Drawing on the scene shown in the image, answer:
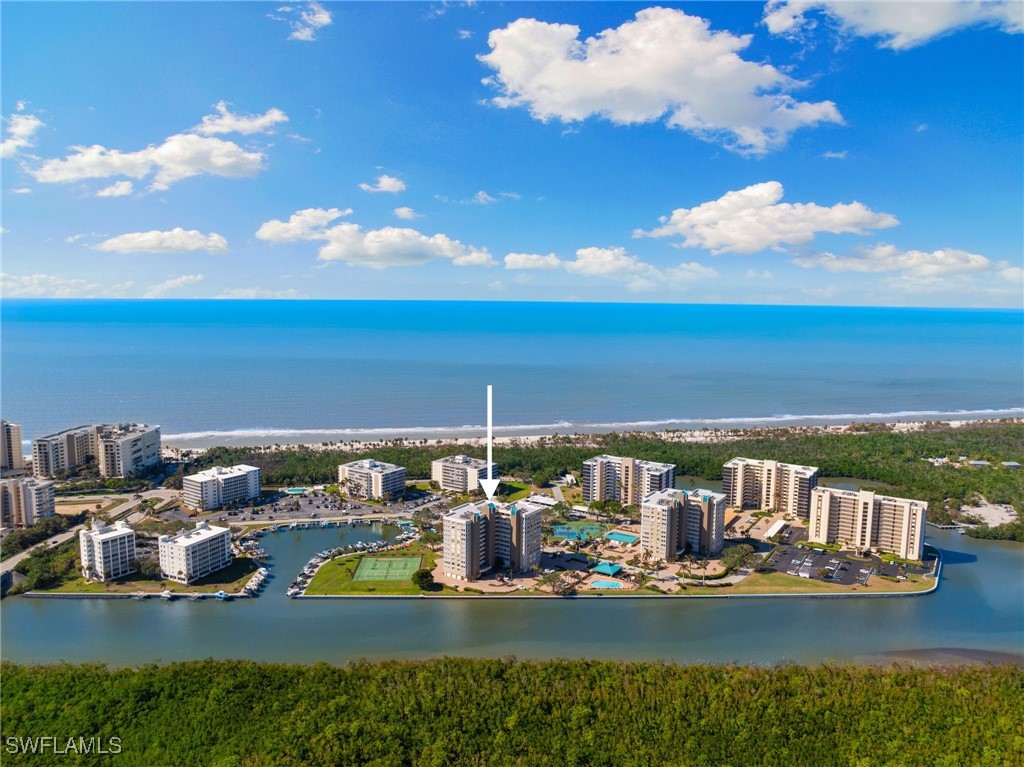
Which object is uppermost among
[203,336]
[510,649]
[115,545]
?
[203,336]

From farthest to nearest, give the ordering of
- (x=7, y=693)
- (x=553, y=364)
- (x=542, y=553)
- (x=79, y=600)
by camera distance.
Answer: (x=553, y=364) → (x=542, y=553) → (x=79, y=600) → (x=7, y=693)

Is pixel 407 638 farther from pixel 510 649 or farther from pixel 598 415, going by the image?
pixel 598 415

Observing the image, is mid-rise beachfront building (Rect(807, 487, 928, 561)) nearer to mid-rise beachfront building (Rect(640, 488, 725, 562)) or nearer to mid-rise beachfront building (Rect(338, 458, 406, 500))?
mid-rise beachfront building (Rect(640, 488, 725, 562))

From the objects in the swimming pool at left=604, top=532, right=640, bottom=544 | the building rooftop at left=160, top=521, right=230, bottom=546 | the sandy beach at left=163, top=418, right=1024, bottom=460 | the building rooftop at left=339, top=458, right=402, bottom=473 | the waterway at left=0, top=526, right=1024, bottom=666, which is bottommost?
the waterway at left=0, top=526, right=1024, bottom=666

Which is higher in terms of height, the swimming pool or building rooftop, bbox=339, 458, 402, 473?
building rooftop, bbox=339, 458, 402, 473

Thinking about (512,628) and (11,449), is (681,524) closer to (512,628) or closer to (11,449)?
(512,628)

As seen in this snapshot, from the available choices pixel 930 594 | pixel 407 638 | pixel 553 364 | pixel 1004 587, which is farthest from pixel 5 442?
pixel 553 364

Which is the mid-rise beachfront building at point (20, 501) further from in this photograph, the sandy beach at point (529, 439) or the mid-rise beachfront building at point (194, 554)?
the sandy beach at point (529, 439)
